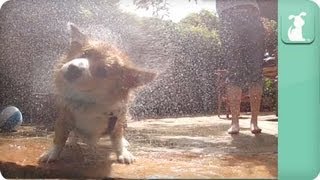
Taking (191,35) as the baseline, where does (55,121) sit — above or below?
below

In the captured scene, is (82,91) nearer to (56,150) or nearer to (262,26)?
(56,150)

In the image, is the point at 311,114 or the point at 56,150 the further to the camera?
the point at 56,150

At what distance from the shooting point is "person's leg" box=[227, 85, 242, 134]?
289 centimetres

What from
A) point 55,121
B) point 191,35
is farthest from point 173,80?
point 55,121

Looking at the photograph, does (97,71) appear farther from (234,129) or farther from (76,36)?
(234,129)

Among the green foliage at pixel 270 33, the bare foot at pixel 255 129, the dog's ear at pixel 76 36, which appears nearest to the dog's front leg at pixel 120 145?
the dog's ear at pixel 76 36

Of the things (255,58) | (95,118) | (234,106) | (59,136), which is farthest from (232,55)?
(59,136)

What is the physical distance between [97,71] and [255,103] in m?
0.78

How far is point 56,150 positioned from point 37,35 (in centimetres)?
59

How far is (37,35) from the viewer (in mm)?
3035

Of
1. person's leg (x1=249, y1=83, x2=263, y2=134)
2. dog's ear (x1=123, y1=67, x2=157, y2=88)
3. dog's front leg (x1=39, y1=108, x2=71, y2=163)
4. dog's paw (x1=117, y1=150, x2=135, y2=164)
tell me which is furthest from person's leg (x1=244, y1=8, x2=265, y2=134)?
dog's front leg (x1=39, y1=108, x2=71, y2=163)

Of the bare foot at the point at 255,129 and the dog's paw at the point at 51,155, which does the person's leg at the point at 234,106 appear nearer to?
the bare foot at the point at 255,129

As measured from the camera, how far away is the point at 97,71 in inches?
115

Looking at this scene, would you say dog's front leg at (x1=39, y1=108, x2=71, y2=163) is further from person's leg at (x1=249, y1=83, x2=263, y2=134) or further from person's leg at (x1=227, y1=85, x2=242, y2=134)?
person's leg at (x1=249, y1=83, x2=263, y2=134)
